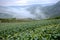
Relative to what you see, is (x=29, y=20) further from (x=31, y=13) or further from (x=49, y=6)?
(x=49, y=6)

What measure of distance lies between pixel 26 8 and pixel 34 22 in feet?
1.20

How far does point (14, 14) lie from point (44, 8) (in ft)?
2.20

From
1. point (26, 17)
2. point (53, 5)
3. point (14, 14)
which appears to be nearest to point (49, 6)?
point (53, 5)

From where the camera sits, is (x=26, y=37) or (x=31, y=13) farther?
(x=31, y=13)

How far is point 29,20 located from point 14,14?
1.13ft

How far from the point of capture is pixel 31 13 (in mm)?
3584

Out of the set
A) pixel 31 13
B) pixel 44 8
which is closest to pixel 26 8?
pixel 31 13

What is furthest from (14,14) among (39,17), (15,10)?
(39,17)

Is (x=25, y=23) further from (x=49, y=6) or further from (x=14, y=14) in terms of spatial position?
(x=49, y=6)

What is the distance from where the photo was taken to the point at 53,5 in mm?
3646

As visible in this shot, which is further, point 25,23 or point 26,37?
point 25,23

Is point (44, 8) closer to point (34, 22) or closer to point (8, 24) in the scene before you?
point (34, 22)

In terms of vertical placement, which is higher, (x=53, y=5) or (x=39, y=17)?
(x=53, y=5)

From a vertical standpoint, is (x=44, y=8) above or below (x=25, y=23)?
above
